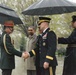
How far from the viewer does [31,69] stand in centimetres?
810

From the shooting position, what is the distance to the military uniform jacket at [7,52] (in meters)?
6.76

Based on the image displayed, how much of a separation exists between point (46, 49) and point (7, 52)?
35.0 inches

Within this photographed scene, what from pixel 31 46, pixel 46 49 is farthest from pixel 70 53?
pixel 31 46

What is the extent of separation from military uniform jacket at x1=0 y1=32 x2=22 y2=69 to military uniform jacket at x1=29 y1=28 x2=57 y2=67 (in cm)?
46

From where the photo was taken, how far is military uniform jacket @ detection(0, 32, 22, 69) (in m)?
6.76

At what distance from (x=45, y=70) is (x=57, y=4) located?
1438 mm

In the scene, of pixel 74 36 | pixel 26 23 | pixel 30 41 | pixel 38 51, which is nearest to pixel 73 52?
pixel 74 36

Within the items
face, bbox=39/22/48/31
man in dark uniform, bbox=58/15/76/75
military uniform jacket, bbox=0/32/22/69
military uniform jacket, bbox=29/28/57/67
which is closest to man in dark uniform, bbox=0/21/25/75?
military uniform jacket, bbox=0/32/22/69

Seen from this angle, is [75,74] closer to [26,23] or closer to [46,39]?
[46,39]

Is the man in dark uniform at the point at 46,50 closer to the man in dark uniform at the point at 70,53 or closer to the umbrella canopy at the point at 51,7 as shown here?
the umbrella canopy at the point at 51,7

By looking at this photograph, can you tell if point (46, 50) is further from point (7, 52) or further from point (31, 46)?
point (31, 46)

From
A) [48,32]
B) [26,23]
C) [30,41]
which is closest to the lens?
[48,32]

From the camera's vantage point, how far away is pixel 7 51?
6.79 meters

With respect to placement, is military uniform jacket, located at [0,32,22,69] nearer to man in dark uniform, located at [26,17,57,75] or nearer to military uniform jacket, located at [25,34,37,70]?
man in dark uniform, located at [26,17,57,75]
